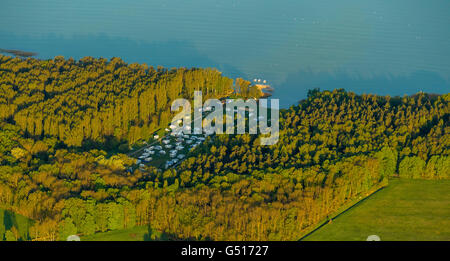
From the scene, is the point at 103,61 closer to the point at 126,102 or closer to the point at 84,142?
the point at 126,102

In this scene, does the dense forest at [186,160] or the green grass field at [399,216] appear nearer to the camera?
the dense forest at [186,160]

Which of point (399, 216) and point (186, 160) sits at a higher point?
point (186, 160)

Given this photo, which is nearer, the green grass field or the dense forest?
the dense forest

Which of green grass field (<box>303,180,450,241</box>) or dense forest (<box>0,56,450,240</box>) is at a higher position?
dense forest (<box>0,56,450,240</box>)

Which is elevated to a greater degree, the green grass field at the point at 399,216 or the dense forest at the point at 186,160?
the dense forest at the point at 186,160

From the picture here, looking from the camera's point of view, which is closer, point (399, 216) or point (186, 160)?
point (399, 216)
